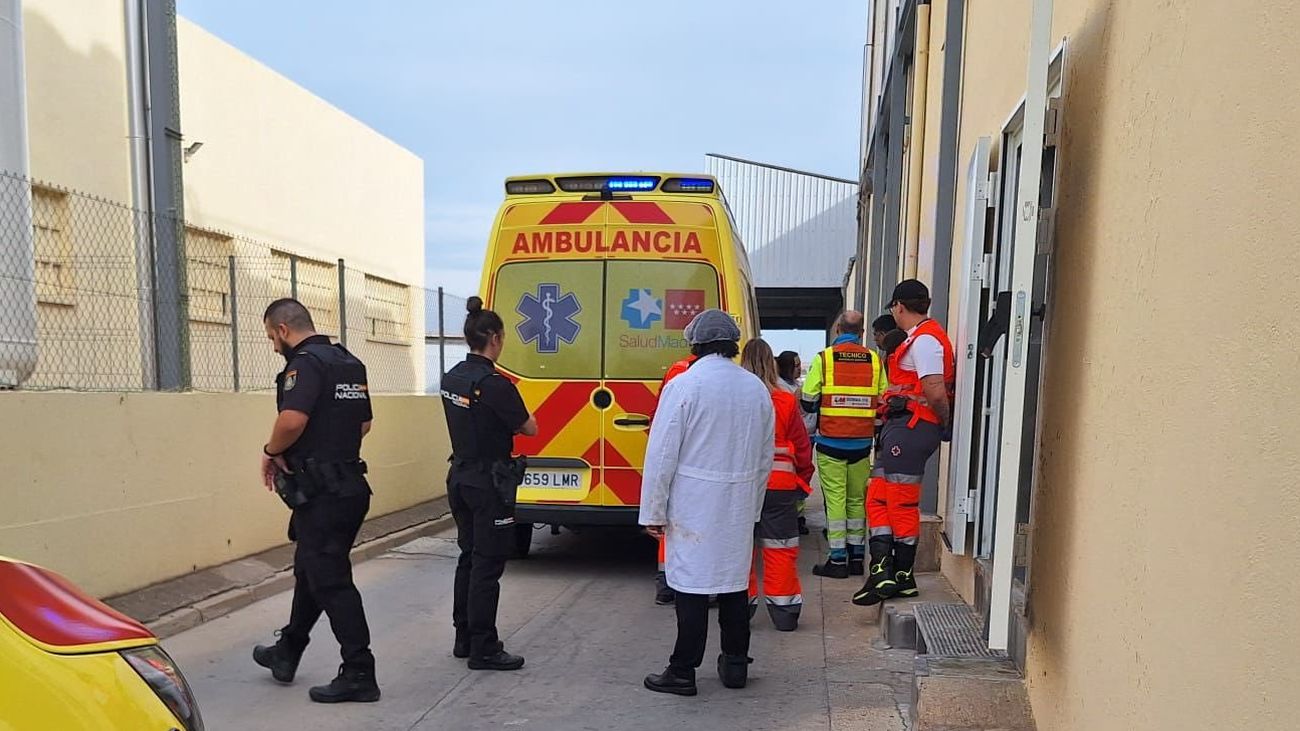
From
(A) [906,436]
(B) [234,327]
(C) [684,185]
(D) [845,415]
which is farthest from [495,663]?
(B) [234,327]

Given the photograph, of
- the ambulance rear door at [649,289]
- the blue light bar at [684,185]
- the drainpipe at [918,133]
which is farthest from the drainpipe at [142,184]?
the drainpipe at [918,133]

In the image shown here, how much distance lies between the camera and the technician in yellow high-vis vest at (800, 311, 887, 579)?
234 inches

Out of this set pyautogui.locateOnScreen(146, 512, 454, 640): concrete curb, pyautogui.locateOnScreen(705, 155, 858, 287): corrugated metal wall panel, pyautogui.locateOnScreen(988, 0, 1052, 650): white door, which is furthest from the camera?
pyautogui.locateOnScreen(705, 155, 858, 287): corrugated metal wall panel

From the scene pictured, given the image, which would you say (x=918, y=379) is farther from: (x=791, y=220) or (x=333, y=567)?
(x=791, y=220)

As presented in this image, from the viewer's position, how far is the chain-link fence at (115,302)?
4883mm

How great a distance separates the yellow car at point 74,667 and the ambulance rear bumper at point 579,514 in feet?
14.2

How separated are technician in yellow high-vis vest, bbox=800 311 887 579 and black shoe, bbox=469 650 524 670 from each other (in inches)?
101

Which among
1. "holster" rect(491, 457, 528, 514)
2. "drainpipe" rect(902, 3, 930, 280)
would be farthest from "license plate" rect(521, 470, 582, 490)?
"drainpipe" rect(902, 3, 930, 280)

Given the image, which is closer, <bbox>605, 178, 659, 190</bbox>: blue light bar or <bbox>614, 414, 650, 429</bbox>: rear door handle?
<bbox>614, 414, 650, 429</bbox>: rear door handle

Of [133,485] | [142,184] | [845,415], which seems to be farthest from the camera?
[142,184]

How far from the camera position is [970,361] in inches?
175

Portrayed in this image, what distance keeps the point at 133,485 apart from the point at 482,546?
2427 mm

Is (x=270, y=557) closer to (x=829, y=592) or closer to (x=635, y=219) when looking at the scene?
(x=635, y=219)

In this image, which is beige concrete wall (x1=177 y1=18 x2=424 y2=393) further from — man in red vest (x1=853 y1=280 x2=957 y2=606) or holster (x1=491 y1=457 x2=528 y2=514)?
man in red vest (x1=853 y1=280 x2=957 y2=606)
